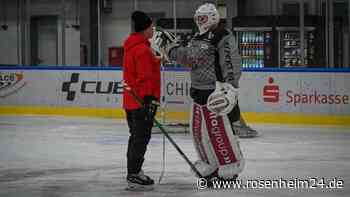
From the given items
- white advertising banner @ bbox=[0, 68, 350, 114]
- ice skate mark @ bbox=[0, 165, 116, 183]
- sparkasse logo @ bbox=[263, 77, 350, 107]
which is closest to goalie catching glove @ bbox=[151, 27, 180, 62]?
ice skate mark @ bbox=[0, 165, 116, 183]

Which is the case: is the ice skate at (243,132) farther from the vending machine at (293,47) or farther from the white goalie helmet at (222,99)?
the white goalie helmet at (222,99)

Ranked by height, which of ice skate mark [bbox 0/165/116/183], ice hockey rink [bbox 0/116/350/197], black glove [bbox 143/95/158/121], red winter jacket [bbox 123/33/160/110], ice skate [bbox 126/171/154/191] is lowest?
ice skate mark [bbox 0/165/116/183]

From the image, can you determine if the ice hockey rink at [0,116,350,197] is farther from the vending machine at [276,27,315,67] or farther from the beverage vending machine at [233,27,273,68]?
Result: the beverage vending machine at [233,27,273,68]

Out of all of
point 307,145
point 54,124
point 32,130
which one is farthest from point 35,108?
point 307,145

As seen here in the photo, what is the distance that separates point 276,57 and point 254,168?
373 inches

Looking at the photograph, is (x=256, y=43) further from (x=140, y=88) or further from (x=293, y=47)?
(x=140, y=88)

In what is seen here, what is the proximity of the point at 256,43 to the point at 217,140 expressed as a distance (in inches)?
438

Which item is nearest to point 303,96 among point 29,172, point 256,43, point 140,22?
point 256,43

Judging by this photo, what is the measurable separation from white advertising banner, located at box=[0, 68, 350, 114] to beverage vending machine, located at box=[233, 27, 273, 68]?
3.08m

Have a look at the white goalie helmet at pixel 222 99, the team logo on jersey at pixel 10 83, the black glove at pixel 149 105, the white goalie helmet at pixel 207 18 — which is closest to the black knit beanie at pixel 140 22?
the white goalie helmet at pixel 207 18

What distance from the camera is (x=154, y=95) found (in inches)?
247

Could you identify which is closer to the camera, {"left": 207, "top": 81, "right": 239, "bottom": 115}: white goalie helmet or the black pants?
{"left": 207, "top": 81, "right": 239, "bottom": 115}: white goalie helmet

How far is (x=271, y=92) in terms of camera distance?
13633 millimetres

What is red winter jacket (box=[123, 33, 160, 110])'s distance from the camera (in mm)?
6195
